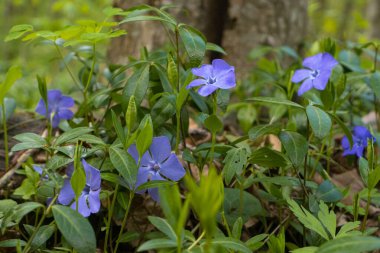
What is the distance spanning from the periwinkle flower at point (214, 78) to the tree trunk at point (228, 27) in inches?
56.6

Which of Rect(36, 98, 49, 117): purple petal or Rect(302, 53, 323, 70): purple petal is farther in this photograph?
Rect(36, 98, 49, 117): purple petal

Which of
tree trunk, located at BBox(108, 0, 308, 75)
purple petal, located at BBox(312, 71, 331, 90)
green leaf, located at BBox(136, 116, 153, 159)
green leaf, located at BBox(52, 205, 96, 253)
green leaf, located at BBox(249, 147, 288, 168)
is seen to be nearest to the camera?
green leaf, located at BBox(52, 205, 96, 253)

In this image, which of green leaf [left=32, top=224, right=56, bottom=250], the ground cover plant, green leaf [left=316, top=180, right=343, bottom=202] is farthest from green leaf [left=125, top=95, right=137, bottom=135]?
green leaf [left=316, top=180, right=343, bottom=202]

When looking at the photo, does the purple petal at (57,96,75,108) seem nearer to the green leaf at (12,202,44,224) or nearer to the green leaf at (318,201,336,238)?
the green leaf at (12,202,44,224)

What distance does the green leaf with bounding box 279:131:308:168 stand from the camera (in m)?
1.34

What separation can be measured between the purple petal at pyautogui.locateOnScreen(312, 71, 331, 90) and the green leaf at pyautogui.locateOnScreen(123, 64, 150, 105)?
0.52m

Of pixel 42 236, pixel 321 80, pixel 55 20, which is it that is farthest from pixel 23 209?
pixel 55 20

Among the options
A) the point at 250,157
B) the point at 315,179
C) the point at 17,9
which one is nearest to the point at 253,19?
the point at 315,179

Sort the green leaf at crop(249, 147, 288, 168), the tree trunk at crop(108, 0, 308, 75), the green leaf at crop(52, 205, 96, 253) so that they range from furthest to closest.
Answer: the tree trunk at crop(108, 0, 308, 75)
the green leaf at crop(249, 147, 288, 168)
the green leaf at crop(52, 205, 96, 253)

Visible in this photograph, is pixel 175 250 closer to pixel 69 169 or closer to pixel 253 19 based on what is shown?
pixel 69 169

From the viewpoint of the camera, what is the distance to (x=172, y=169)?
1.34m

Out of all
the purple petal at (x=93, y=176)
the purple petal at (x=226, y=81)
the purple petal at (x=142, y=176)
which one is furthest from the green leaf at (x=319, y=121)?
the purple petal at (x=93, y=176)

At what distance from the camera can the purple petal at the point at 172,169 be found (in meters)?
1.33

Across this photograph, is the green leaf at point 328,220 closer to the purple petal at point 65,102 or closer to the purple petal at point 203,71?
the purple petal at point 203,71
